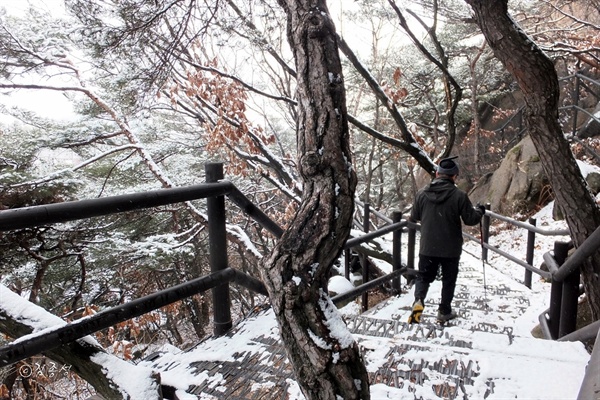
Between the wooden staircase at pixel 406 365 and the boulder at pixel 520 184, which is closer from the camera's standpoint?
the wooden staircase at pixel 406 365

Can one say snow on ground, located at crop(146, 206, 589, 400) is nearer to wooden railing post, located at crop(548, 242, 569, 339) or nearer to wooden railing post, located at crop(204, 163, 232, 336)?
wooden railing post, located at crop(204, 163, 232, 336)

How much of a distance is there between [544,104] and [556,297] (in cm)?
171

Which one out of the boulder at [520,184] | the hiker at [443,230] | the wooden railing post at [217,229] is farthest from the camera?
the boulder at [520,184]

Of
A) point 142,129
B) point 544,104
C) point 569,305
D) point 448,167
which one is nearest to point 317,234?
point 569,305

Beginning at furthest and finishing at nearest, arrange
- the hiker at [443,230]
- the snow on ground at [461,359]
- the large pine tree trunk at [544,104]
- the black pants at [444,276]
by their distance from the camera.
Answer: the black pants at [444,276] < the hiker at [443,230] < the large pine tree trunk at [544,104] < the snow on ground at [461,359]

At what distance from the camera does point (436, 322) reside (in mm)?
4512

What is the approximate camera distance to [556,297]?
3371 mm

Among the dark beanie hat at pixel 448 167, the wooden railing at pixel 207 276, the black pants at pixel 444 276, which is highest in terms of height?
the dark beanie hat at pixel 448 167

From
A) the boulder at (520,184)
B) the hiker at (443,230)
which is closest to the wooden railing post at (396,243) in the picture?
the hiker at (443,230)

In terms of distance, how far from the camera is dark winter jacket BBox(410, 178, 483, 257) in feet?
14.3

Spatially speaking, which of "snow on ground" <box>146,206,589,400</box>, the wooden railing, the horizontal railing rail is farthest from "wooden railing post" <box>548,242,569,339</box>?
the horizontal railing rail

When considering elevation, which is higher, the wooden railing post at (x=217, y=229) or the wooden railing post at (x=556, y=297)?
the wooden railing post at (x=217, y=229)

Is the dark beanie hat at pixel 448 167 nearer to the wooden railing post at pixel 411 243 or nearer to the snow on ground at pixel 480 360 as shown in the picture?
the wooden railing post at pixel 411 243

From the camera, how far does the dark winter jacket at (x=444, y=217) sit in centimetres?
437
